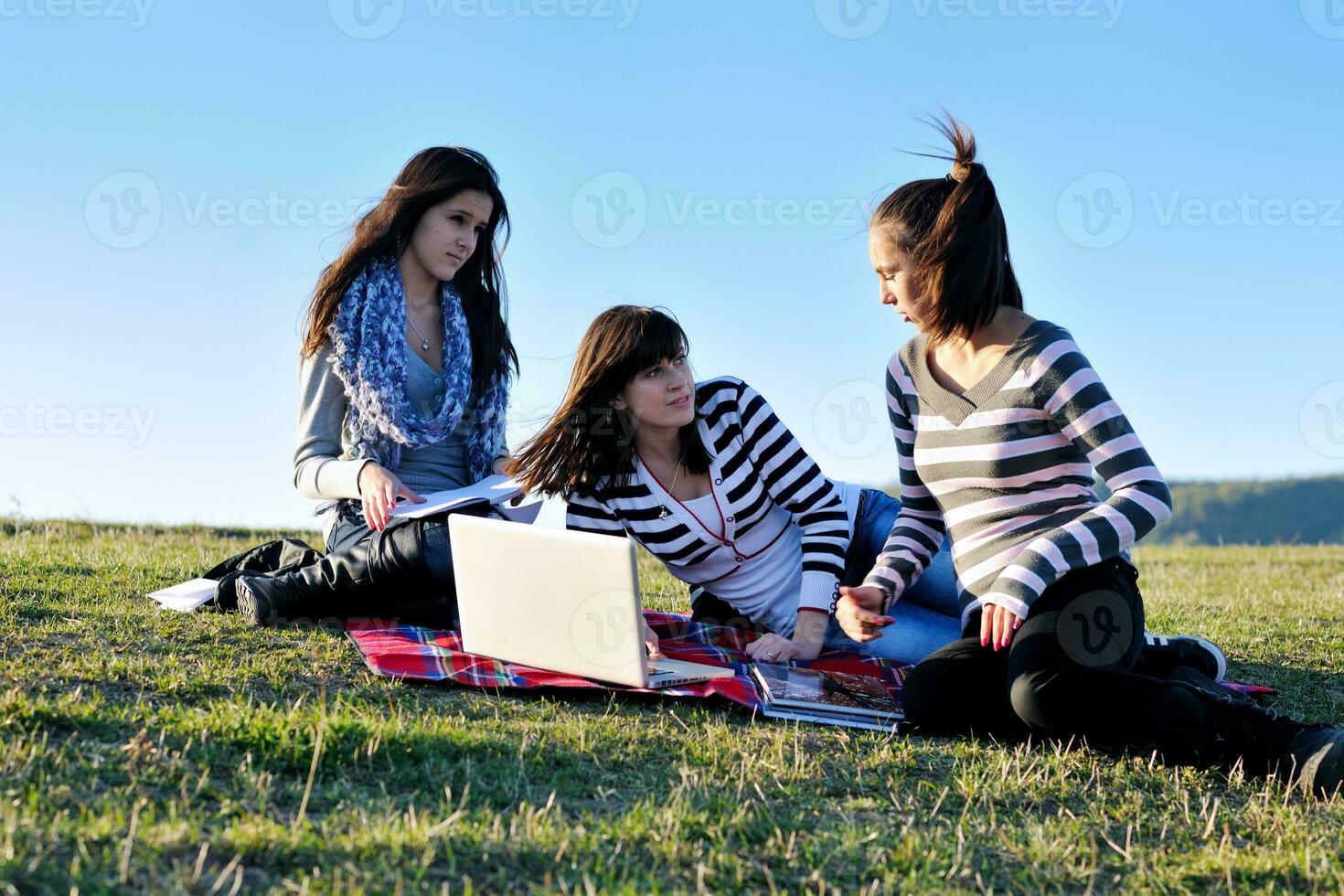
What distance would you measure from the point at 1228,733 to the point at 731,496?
Result: 205 cm

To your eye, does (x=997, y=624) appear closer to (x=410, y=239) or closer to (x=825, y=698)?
(x=825, y=698)

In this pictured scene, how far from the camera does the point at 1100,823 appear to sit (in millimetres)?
2992

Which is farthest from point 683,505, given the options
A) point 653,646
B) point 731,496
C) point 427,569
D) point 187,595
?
point 187,595

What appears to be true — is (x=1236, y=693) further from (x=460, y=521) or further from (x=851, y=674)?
(x=460, y=521)

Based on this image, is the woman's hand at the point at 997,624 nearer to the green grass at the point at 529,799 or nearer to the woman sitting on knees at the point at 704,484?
the green grass at the point at 529,799

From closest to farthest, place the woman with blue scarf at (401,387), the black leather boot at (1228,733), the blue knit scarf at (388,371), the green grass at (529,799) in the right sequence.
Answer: the green grass at (529,799), the black leather boot at (1228,733), the woman with blue scarf at (401,387), the blue knit scarf at (388,371)

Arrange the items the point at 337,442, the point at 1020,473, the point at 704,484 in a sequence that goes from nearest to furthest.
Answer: the point at 1020,473
the point at 704,484
the point at 337,442

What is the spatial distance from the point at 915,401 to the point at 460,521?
1.65 meters

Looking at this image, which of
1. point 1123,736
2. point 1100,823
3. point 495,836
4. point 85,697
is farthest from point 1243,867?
point 85,697

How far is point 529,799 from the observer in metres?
2.89

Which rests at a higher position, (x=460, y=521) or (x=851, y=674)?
(x=460, y=521)

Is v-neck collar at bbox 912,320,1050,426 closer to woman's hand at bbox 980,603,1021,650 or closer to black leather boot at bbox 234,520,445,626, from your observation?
woman's hand at bbox 980,603,1021,650

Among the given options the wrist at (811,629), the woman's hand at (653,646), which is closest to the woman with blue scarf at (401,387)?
the woman's hand at (653,646)

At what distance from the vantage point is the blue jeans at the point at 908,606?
15.8 ft
